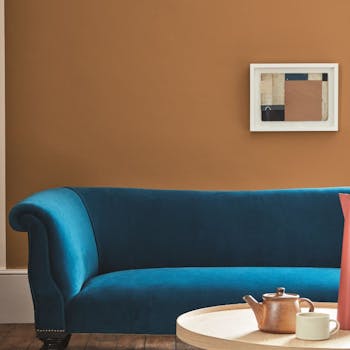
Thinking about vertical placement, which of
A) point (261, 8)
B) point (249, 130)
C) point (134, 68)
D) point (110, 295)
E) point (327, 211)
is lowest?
point (110, 295)

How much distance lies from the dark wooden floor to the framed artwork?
128cm

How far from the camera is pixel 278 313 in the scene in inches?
83.6

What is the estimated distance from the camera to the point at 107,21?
4449 mm

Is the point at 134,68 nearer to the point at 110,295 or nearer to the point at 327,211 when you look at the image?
the point at 327,211

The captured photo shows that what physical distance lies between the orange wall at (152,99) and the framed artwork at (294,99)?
6 centimetres

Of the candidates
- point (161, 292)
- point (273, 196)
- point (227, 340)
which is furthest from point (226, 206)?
point (227, 340)

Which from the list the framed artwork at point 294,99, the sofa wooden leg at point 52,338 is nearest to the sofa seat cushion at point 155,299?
the sofa wooden leg at point 52,338

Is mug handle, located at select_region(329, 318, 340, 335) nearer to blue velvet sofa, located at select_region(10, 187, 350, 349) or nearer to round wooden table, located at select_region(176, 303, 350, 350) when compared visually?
round wooden table, located at select_region(176, 303, 350, 350)

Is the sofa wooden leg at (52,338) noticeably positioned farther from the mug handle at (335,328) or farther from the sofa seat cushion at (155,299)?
the mug handle at (335,328)

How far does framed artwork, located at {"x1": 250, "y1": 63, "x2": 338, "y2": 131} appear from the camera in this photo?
174 inches

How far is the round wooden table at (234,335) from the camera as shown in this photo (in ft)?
6.56

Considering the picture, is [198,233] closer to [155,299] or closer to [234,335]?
[155,299]

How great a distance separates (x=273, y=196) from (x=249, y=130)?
2.11 ft

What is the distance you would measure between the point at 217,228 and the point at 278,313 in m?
1.75
